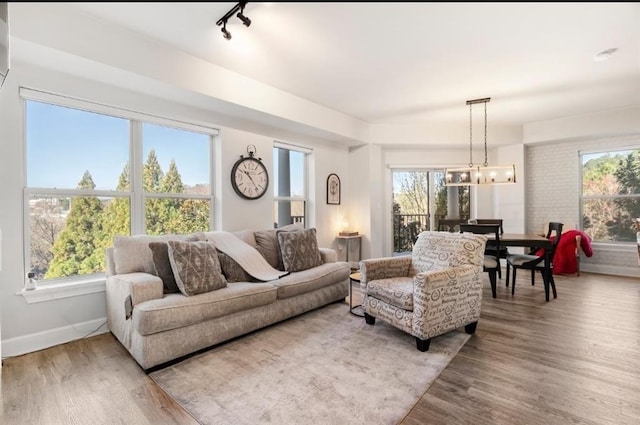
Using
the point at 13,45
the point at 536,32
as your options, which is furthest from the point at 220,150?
the point at 536,32

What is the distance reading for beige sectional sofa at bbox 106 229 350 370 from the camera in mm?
2260

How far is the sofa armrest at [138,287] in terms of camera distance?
2354 mm

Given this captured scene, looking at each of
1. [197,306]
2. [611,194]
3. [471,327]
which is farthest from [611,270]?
[197,306]

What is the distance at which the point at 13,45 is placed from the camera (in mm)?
2287

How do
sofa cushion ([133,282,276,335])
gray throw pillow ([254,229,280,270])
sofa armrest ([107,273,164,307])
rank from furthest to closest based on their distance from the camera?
gray throw pillow ([254,229,280,270]), sofa armrest ([107,273,164,307]), sofa cushion ([133,282,276,335])

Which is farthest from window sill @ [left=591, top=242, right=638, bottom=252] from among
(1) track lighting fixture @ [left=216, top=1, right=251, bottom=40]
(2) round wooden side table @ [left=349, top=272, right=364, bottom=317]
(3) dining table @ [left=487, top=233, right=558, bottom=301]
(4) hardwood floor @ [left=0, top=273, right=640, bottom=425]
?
(1) track lighting fixture @ [left=216, top=1, right=251, bottom=40]

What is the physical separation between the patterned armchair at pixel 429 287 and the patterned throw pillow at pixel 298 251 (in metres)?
0.79

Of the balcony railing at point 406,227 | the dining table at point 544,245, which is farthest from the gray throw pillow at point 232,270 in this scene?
the balcony railing at point 406,227

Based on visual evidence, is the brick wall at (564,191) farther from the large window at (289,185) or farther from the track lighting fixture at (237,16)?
the track lighting fixture at (237,16)

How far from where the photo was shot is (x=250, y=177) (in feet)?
14.0

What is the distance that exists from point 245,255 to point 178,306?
1031 millimetres

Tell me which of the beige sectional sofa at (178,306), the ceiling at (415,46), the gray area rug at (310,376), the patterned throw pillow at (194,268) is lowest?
the gray area rug at (310,376)

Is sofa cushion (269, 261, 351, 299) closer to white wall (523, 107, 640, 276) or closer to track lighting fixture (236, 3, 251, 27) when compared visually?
track lighting fixture (236, 3, 251, 27)

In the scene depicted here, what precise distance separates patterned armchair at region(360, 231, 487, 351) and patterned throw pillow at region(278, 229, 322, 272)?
789mm
